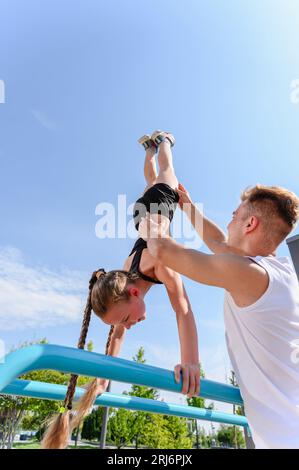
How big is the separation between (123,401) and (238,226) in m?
1.01

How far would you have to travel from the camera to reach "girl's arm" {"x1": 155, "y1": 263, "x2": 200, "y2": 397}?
1357mm

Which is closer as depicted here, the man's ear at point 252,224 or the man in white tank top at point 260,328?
the man in white tank top at point 260,328

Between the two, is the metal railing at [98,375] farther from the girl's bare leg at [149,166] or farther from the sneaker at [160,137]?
the sneaker at [160,137]

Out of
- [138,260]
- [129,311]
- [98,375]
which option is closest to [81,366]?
[98,375]

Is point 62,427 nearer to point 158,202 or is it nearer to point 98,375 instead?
point 98,375

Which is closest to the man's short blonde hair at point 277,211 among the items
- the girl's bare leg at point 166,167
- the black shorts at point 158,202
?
the black shorts at point 158,202

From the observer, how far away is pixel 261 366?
1.29 m

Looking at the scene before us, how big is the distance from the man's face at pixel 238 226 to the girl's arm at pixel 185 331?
52 cm

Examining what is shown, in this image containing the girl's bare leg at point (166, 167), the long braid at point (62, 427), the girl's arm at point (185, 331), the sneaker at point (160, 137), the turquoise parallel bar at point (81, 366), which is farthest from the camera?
the sneaker at point (160, 137)

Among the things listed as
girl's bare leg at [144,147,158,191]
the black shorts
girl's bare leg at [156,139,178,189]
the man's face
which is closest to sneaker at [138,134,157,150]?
girl's bare leg at [144,147,158,191]

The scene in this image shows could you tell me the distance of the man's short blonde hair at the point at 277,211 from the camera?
1.54 metres
